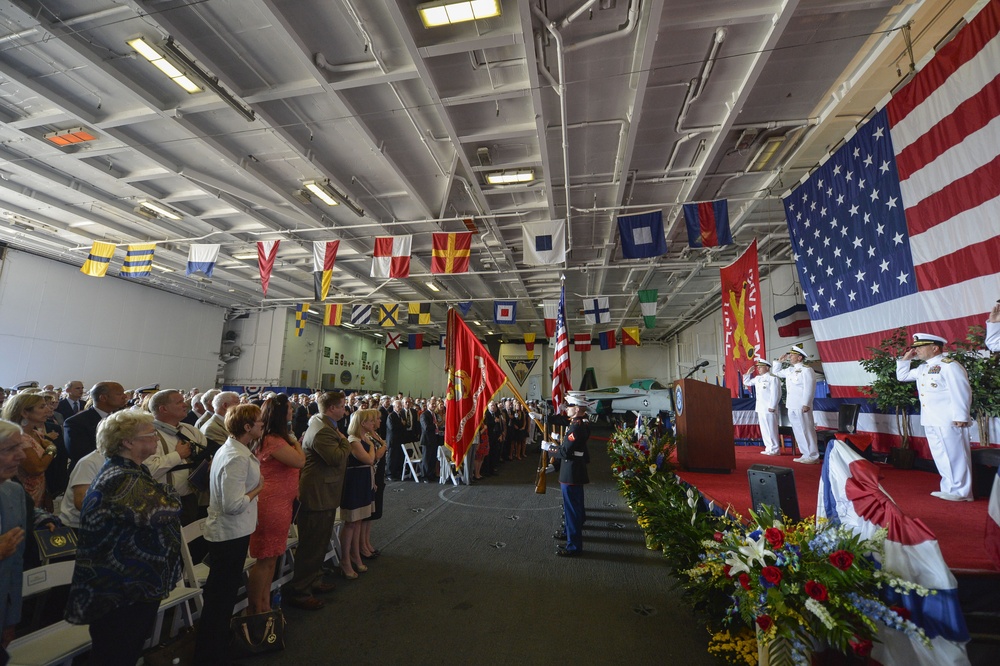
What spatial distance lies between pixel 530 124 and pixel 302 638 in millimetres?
7766

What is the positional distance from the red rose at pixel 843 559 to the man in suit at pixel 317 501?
133 inches

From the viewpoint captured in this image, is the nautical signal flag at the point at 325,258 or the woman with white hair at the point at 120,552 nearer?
the woman with white hair at the point at 120,552

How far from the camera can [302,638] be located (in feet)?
9.75

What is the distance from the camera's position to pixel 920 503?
13.1ft

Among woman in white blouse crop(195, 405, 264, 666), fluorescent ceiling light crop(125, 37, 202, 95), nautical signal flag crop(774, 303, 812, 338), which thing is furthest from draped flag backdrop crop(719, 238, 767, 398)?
fluorescent ceiling light crop(125, 37, 202, 95)

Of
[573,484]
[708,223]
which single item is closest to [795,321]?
[708,223]

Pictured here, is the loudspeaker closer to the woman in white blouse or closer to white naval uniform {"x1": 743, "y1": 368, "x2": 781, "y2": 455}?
the woman in white blouse

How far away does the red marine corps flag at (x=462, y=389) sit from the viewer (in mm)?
5234

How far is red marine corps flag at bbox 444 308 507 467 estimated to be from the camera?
5234 mm

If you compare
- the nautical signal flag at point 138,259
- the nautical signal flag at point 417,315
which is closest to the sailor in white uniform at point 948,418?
the nautical signal flag at point 417,315

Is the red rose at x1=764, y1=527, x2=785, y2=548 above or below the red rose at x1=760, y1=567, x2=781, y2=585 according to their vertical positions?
above

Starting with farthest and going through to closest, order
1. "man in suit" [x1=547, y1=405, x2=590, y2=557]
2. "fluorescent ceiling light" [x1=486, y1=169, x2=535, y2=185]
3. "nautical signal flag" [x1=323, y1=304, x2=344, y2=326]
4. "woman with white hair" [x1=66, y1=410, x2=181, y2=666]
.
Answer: "nautical signal flag" [x1=323, y1=304, x2=344, y2=326] → "fluorescent ceiling light" [x1=486, y1=169, x2=535, y2=185] → "man in suit" [x1=547, y1=405, x2=590, y2=557] → "woman with white hair" [x1=66, y1=410, x2=181, y2=666]

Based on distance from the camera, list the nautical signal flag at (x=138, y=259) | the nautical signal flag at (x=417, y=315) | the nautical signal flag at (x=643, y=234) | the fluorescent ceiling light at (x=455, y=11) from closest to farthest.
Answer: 1. the fluorescent ceiling light at (x=455, y=11)
2. the nautical signal flag at (x=643, y=234)
3. the nautical signal flag at (x=138, y=259)
4. the nautical signal flag at (x=417, y=315)

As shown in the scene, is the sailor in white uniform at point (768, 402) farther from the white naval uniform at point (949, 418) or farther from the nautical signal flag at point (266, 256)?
the nautical signal flag at point (266, 256)
